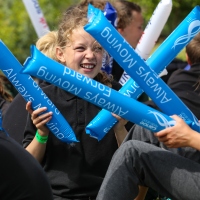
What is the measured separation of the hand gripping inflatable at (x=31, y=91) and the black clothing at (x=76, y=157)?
259 mm

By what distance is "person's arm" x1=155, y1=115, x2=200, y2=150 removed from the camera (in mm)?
3170

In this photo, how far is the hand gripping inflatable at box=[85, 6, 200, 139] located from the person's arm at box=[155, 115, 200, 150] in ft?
0.25

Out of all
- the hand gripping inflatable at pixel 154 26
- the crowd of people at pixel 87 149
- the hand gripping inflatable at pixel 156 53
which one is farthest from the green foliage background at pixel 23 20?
the hand gripping inflatable at pixel 156 53

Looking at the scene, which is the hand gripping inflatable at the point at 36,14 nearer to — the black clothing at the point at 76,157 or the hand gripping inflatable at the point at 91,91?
the black clothing at the point at 76,157

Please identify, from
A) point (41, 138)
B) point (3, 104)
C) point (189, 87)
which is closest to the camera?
point (41, 138)

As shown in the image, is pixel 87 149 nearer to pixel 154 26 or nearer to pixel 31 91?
pixel 31 91

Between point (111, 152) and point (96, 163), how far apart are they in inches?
5.0

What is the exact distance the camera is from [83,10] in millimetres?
4172

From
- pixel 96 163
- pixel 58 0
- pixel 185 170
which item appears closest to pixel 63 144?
pixel 96 163

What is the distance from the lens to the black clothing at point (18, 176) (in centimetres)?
287

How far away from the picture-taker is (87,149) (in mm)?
3857

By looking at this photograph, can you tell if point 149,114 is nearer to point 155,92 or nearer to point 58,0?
point 155,92

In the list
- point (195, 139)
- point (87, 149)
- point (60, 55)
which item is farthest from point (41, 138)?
point (195, 139)

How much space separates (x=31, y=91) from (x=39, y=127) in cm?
24
